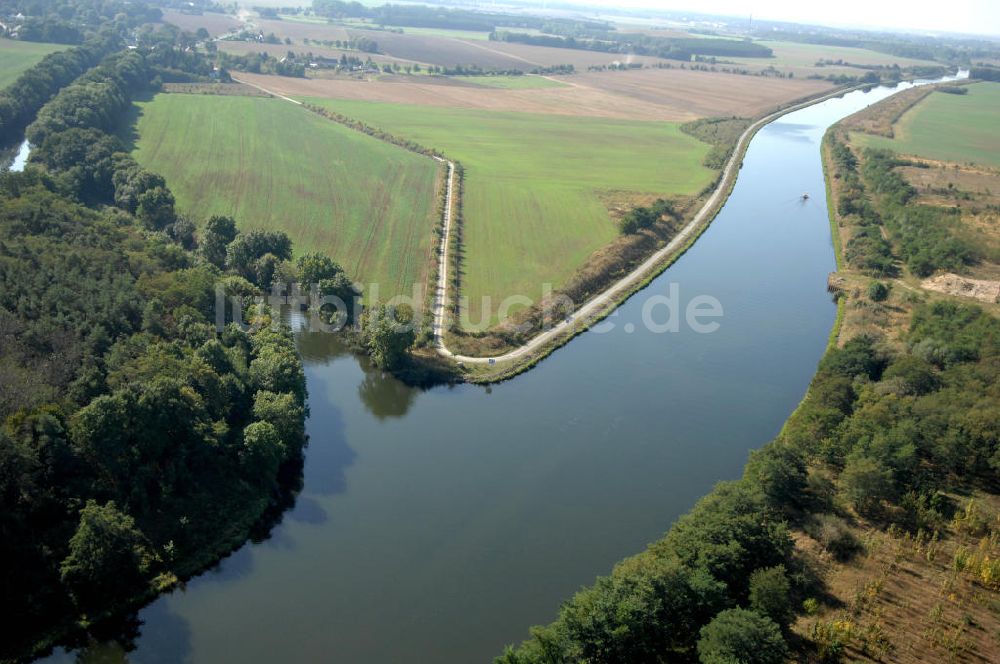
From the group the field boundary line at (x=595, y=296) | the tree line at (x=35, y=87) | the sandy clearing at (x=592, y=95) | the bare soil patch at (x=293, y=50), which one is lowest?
the field boundary line at (x=595, y=296)

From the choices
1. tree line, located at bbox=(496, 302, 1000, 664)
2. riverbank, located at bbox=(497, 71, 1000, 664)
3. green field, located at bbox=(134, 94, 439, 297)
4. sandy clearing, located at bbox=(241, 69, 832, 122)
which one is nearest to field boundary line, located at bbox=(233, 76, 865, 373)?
green field, located at bbox=(134, 94, 439, 297)

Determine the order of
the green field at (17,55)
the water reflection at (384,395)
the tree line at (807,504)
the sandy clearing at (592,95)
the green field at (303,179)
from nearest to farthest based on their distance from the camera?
the tree line at (807,504) → the water reflection at (384,395) → the green field at (303,179) → the green field at (17,55) → the sandy clearing at (592,95)

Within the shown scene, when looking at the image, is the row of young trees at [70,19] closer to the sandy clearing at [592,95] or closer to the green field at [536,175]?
the sandy clearing at [592,95]

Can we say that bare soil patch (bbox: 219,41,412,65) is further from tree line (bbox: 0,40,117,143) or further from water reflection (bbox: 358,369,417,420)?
water reflection (bbox: 358,369,417,420)

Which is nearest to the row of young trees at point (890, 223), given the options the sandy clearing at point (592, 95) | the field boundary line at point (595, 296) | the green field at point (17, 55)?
the field boundary line at point (595, 296)

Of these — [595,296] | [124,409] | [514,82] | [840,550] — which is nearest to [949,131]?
[514,82]

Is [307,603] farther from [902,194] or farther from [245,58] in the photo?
[245,58]
